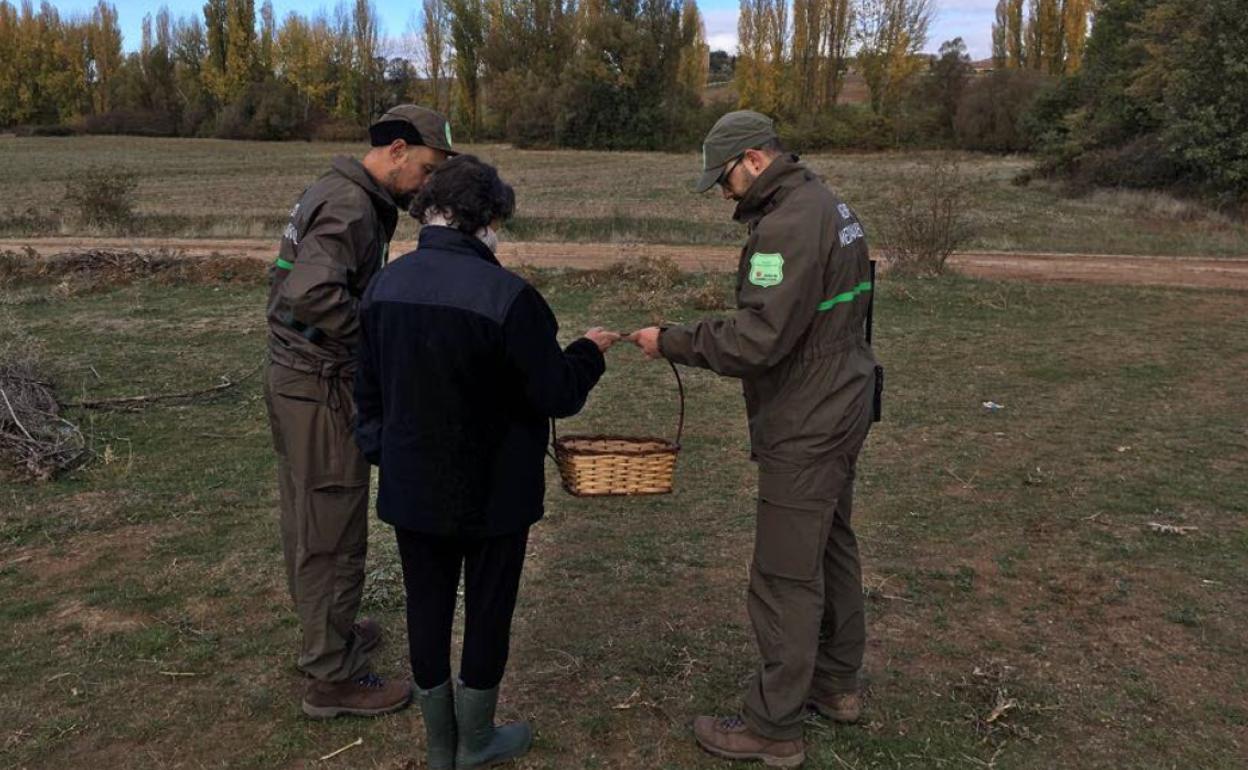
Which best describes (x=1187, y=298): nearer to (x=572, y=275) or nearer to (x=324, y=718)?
(x=572, y=275)

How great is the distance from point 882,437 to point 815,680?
3.83m

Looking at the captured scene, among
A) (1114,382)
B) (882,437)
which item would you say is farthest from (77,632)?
(1114,382)

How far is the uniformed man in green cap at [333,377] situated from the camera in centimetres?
323

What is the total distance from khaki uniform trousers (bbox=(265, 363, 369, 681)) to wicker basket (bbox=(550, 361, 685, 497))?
28.6 inches

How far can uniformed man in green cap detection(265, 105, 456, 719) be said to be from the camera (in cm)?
323

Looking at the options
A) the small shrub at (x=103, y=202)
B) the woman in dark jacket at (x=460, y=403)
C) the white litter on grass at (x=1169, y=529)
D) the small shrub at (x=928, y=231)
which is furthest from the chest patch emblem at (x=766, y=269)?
the small shrub at (x=103, y=202)

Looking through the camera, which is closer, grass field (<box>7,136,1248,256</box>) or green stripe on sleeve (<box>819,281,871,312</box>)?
green stripe on sleeve (<box>819,281,871,312</box>)

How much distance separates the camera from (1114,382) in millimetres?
8617

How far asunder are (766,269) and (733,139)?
1.48ft

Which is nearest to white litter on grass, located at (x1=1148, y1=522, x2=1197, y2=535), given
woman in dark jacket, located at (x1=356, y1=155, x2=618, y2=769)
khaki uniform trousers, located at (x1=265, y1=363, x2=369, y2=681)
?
woman in dark jacket, located at (x1=356, y1=155, x2=618, y2=769)

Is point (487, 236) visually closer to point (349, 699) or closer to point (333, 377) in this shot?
point (333, 377)

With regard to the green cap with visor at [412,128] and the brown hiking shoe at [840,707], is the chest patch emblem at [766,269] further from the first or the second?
the brown hiking shoe at [840,707]

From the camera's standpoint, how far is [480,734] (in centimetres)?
309

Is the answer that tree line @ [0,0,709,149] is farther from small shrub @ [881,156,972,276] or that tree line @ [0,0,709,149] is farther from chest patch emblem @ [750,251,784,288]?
chest patch emblem @ [750,251,784,288]
